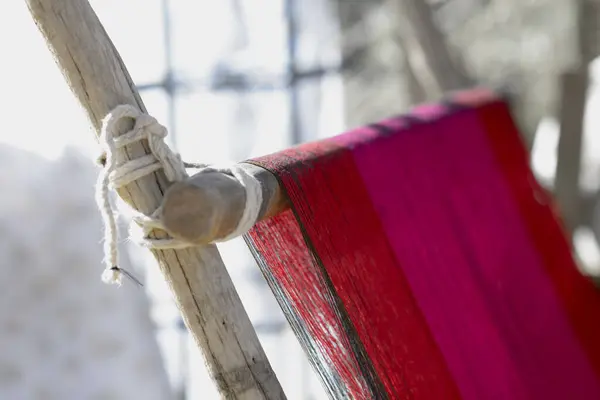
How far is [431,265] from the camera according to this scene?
157 centimetres

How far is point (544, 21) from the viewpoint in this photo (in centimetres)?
Answer: 588

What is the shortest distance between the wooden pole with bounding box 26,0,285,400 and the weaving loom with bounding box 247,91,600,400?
0.41 ft

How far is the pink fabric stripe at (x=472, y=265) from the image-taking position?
1.52 m

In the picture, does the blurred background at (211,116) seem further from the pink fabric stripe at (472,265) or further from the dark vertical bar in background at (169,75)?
the pink fabric stripe at (472,265)

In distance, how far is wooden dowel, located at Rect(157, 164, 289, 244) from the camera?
3.19 feet

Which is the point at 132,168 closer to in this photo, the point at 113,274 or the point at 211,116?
Answer: the point at 113,274

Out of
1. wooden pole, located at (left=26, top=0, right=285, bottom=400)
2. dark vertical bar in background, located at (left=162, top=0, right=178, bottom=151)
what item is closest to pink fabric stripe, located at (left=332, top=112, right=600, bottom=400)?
wooden pole, located at (left=26, top=0, right=285, bottom=400)

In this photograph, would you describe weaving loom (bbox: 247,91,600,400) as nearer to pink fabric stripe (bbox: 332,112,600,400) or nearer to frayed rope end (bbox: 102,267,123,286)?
pink fabric stripe (bbox: 332,112,600,400)

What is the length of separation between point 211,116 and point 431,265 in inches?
103

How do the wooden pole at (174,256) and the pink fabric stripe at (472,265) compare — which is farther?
the pink fabric stripe at (472,265)

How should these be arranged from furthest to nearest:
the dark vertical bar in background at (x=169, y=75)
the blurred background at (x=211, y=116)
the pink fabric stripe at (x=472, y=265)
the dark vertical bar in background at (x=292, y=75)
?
the dark vertical bar in background at (x=292, y=75), the dark vertical bar in background at (x=169, y=75), the blurred background at (x=211, y=116), the pink fabric stripe at (x=472, y=265)

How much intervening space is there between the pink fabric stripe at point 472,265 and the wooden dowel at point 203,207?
1.47ft

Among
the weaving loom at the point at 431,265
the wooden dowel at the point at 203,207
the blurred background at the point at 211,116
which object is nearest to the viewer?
the wooden dowel at the point at 203,207

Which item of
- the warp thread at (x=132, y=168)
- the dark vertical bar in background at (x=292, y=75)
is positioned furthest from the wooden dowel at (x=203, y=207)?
the dark vertical bar in background at (x=292, y=75)
